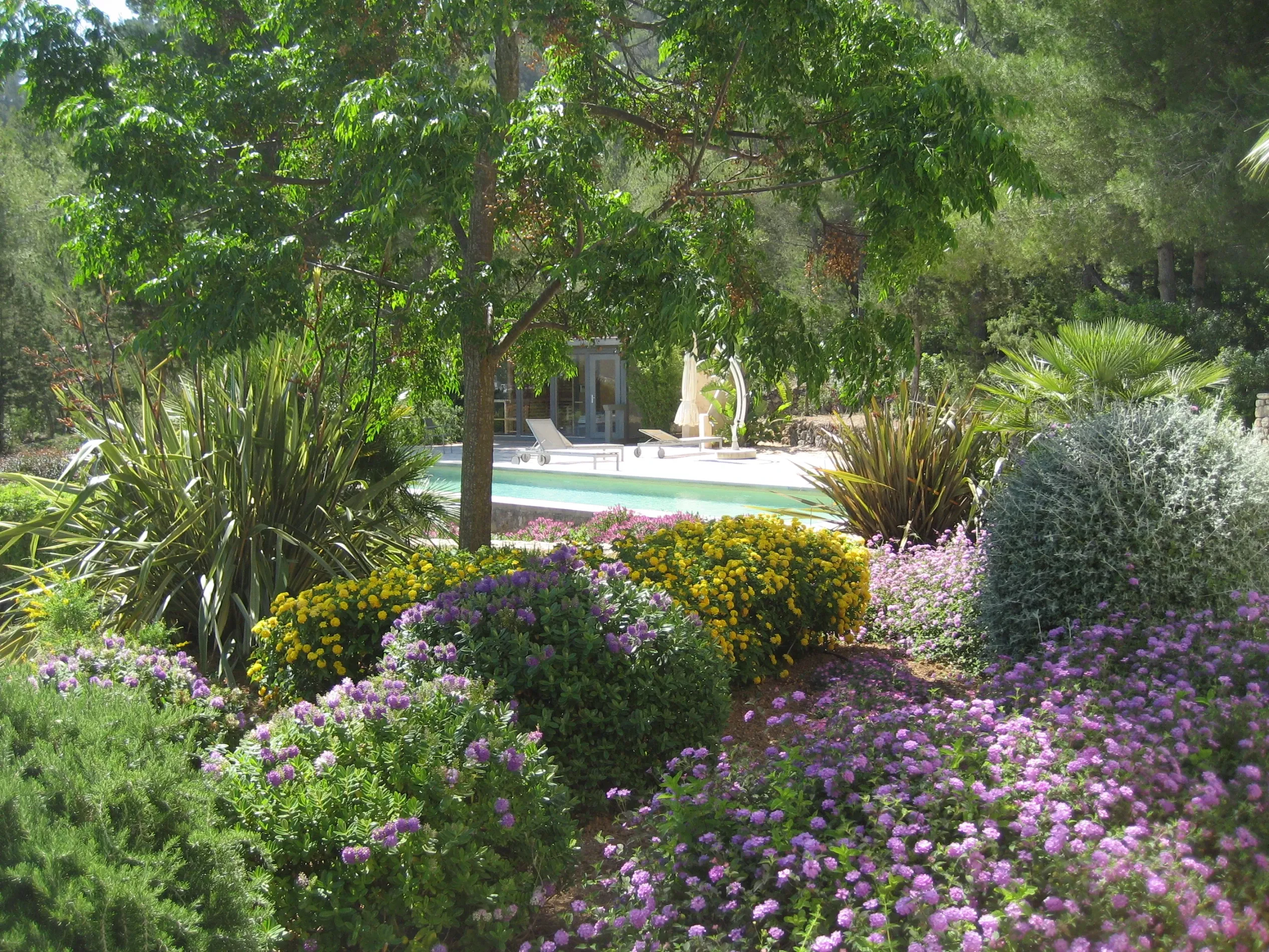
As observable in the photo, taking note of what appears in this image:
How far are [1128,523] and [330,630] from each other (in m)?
3.54

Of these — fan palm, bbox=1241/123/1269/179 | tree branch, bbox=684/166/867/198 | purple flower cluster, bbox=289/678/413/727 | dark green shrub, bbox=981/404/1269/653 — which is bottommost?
purple flower cluster, bbox=289/678/413/727

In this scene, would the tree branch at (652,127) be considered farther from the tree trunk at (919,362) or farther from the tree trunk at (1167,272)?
the tree trunk at (1167,272)

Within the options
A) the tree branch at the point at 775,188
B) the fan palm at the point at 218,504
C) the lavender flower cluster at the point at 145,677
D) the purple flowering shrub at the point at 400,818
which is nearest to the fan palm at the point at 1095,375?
the tree branch at the point at 775,188

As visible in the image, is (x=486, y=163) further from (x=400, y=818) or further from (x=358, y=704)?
(x=400, y=818)

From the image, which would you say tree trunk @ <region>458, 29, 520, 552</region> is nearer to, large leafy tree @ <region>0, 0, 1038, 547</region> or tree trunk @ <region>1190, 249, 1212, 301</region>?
large leafy tree @ <region>0, 0, 1038, 547</region>

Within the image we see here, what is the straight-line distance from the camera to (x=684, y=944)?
221cm

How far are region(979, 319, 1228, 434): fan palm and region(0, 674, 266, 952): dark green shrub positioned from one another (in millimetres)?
5544

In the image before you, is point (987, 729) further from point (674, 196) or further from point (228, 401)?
point (228, 401)

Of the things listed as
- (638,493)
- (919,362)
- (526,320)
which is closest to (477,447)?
(526,320)

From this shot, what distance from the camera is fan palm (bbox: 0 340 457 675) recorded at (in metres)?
5.06

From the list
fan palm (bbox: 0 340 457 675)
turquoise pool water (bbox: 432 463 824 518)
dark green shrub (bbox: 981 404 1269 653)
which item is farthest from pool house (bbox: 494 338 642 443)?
dark green shrub (bbox: 981 404 1269 653)

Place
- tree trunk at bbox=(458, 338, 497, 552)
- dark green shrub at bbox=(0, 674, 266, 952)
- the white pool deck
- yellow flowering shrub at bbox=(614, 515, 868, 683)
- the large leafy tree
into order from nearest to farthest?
dark green shrub at bbox=(0, 674, 266, 952), the large leafy tree, yellow flowering shrub at bbox=(614, 515, 868, 683), tree trunk at bbox=(458, 338, 497, 552), the white pool deck

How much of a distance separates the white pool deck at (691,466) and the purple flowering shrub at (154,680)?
9817mm

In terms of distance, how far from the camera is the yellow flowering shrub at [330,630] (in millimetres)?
4160
